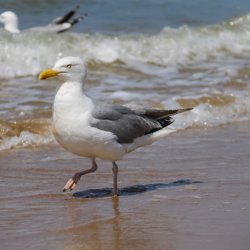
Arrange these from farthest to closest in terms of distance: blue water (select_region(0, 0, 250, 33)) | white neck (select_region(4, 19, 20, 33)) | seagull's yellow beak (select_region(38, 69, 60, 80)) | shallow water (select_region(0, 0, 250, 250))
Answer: blue water (select_region(0, 0, 250, 33)), white neck (select_region(4, 19, 20, 33)), seagull's yellow beak (select_region(38, 69, 60, 80)), shallow water (select_region(0, 0, 250, 250))

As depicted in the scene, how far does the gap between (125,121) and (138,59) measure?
6834mm

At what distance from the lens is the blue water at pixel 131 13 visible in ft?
50.6

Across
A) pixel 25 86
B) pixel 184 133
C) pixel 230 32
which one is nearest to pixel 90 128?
pixel 184 133

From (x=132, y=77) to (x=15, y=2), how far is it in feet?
20.6

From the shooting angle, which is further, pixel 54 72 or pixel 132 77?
pixel 132 77

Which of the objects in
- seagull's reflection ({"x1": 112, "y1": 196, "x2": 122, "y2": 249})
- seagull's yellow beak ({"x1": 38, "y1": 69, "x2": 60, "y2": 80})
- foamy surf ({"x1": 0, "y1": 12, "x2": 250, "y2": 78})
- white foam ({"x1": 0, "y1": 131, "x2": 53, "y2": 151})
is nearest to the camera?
seagull's reflection ({"x1": 112, "y1": 196, "x2": 122, "y2": 249})

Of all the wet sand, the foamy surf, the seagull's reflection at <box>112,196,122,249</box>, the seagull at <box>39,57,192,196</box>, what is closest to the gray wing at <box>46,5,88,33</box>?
the foamy surf

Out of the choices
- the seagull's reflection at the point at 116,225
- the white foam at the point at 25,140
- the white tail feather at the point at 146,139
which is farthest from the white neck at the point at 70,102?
the white foam at the point at 25,140

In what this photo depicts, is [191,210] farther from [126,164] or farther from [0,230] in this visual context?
[126,164]

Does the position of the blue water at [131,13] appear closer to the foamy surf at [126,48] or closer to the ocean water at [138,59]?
the ocean water at [138,59]

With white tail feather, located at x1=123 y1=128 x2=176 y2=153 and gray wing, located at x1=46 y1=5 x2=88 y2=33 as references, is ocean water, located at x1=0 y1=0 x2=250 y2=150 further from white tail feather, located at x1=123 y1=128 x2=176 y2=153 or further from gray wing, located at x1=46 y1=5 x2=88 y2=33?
white tail feather, located at x1=123 y1=128 x2=176 y2=153

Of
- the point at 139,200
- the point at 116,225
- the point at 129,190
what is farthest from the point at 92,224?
the point at 129,190

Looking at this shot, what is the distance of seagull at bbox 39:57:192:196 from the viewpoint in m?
5.67

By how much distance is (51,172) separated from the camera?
21.7ft
